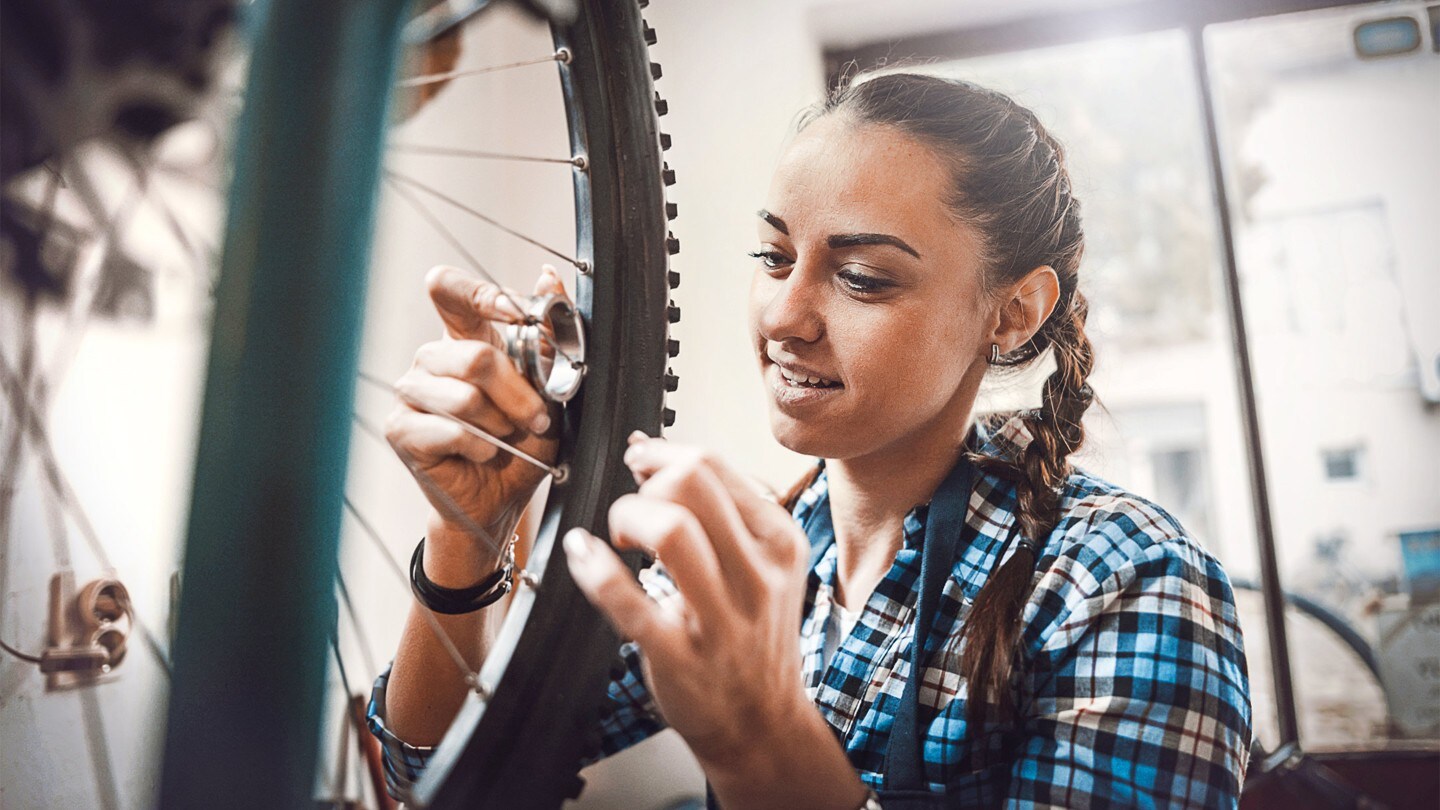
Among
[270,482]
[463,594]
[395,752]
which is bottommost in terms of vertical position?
[395,752]

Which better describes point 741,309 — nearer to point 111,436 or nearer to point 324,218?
point 111,436

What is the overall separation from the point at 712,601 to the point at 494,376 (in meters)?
0.17

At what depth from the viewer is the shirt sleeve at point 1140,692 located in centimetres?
46

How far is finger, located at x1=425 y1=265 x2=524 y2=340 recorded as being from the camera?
46cm

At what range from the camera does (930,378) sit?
594 mm

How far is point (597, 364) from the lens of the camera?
44 cm

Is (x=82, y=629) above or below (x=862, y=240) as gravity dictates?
below

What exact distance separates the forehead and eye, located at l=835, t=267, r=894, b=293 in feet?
0.09

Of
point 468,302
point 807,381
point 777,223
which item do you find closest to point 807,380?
point 807,381

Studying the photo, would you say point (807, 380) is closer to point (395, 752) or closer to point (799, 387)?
point (799, 387)

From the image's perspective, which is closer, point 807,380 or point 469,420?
point 469,420

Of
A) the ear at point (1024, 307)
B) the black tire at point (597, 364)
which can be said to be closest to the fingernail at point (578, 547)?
the black tire at point (597, 364)

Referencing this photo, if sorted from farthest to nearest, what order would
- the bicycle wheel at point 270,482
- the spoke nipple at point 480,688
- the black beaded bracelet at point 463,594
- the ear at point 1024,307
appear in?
1. the ear at point 1024,307
2. the black beaded bracelet at point 463,594
3. the spoke nipple at point 480,688
4. the bicycle wheel at point 270,482

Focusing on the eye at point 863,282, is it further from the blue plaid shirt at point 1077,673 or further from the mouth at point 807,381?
the blue plaid shirt at point 1077,673
